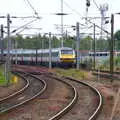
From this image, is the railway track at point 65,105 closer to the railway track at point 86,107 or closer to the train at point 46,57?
the railway track at point 86,107

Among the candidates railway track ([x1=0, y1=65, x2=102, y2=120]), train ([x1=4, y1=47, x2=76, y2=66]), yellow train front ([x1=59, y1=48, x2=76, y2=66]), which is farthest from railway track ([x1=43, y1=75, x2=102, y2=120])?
train ([x1=4, y1=47, x2=76, y2=66])

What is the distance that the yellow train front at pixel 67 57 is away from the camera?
61281 millimetres

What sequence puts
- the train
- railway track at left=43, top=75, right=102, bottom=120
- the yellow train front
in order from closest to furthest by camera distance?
railway track at left=43, top=75, right=102, bottom=120 → the yellow train front → the train

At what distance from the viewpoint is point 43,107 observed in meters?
22.3

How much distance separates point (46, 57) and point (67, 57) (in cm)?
806

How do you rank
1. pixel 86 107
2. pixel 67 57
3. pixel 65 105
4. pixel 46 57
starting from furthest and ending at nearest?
pixel 46 57 → pixel 67 57 → pixel 65 105 → pixel 86 107

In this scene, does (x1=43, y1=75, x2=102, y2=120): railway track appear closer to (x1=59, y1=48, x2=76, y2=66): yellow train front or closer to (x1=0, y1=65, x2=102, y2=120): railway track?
(x1=0, y1=65, x2=102, y2=120): railway track

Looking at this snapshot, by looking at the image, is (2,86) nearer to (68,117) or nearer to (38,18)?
(38,18)

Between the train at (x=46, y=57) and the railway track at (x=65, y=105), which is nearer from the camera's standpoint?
the railway track at (x=65, y=105)

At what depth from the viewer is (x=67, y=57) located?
2427 inches

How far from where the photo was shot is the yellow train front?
61.3m

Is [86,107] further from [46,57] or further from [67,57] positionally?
[46,57]

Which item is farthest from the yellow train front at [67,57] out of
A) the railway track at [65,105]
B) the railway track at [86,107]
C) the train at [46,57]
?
the railway track at [86,107]

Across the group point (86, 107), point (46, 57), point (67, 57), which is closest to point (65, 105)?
point (86, 107)
